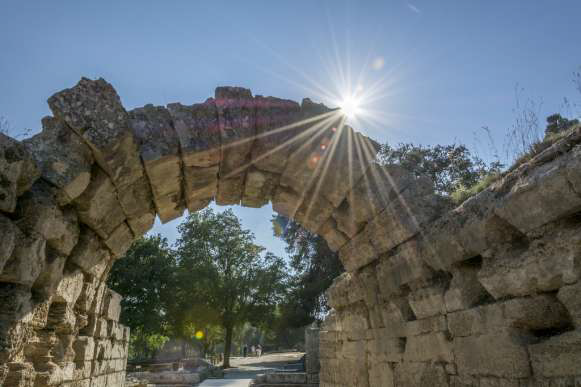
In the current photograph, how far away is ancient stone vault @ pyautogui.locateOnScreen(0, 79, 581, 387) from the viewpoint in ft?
9.64

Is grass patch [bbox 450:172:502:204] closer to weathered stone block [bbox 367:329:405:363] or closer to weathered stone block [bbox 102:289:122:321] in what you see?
weathered stone block [bbox 367:329:405:363]

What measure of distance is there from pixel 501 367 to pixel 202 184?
3551 mm

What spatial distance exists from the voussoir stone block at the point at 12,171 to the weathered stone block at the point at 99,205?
2.34 feet

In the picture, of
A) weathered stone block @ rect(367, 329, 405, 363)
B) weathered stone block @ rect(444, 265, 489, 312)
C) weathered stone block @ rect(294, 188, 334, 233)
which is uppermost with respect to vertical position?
weathered stone block @ rect(294, 188, 334, 233)

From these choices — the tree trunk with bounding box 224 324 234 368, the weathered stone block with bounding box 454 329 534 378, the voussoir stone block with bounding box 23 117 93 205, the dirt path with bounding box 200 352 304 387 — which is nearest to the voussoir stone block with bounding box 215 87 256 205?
the voussoir stone block with bounding box 23 117 93 205

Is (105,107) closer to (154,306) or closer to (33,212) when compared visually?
(33,212)

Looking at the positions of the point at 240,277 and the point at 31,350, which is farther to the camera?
the point at 240,277

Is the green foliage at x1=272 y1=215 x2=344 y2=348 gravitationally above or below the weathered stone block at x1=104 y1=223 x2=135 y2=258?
above

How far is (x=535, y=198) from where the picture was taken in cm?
291

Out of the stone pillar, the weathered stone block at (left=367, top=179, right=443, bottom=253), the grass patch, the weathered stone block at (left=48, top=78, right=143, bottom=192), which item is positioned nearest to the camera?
the weathered stone block at (left=48, top=78, right=143, bottom=192)

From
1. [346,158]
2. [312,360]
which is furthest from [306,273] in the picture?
→ [346,158]

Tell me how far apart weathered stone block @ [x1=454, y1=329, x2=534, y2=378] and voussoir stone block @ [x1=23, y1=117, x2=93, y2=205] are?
381 cm

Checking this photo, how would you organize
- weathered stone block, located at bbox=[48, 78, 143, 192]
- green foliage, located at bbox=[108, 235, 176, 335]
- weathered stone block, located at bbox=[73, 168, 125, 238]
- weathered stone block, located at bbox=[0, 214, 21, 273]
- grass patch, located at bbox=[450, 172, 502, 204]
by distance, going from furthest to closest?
green foliage, located at bbox=[108, 235, 176, 335] < grass patch, located at bbox=[450, 172, 502, 204] < weathered stone block, located at bbox=[73, 168, 125, 238] < weathered stone block, located at bbox=[48, 78, 143, 192] < weathered stone block, located at bbox=[0, 214, 21, 273]

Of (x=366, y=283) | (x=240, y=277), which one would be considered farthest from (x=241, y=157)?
(x=240, y=277)
